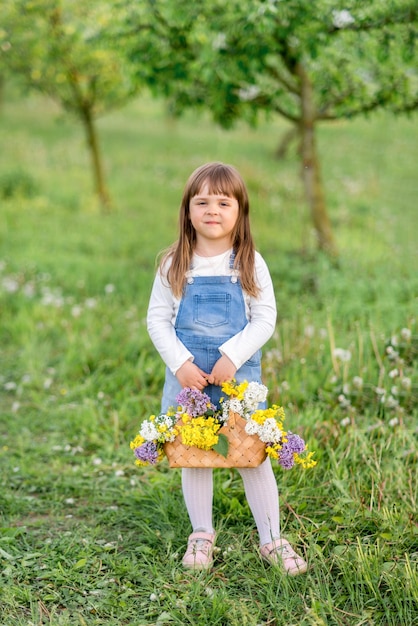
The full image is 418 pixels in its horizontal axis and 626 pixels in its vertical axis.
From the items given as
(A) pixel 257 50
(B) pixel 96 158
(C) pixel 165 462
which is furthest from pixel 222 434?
(B) pixel 96 158

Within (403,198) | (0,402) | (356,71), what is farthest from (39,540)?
(403,198)

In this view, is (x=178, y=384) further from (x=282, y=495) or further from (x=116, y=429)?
(x=116, y=429)

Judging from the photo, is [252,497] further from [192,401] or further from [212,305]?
[212,305]

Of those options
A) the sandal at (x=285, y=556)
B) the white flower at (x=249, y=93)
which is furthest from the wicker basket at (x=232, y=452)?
the white flower at (x=249, y=93)

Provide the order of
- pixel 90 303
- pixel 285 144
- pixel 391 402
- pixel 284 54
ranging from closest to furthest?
pixel 391 402 < pixel 90 303 < pixel 284 54 < pixel 285 144

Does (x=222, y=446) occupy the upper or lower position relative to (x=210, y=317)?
lower

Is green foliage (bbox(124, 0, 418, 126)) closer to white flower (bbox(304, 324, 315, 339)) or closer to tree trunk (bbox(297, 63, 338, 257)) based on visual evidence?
tree trunk (bbox(297, 63, 338, 257))

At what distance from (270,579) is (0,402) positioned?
2.69m

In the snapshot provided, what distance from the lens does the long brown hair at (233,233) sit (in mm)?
2893

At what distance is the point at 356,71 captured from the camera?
6.35 m

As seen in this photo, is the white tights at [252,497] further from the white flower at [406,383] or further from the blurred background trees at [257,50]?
the blurred background trees at [257,50]

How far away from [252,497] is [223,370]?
0.65 metres

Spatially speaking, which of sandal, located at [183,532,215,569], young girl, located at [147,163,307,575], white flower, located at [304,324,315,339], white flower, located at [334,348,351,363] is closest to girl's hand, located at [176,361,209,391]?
young girl, located at [147,163,307,575]

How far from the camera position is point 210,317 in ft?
9.48
